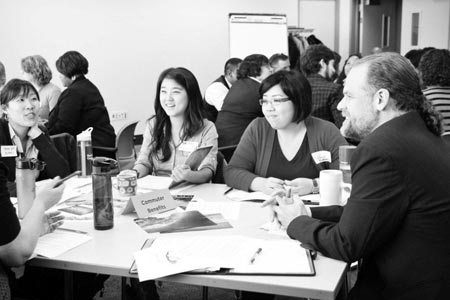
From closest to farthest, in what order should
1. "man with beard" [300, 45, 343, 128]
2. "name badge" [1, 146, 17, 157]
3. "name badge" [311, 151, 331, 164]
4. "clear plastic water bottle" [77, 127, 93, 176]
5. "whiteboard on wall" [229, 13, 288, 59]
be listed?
"name badge" [311, 151, 331, 164]
"name badge" [1, 146, 17, 157]
"clear plastic water bottle" [77, 127, 93, 176]
"man with beard" [300, 45, 343, 128]
"whiteboard on wall" [229, 13, 288, 59]

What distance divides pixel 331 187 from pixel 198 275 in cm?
85

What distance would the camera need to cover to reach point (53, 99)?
539 cm

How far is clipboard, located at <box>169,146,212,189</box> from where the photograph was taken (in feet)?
8.91

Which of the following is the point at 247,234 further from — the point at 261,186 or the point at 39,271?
the point at 39,271

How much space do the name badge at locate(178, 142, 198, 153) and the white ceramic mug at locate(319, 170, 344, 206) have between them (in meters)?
1.02

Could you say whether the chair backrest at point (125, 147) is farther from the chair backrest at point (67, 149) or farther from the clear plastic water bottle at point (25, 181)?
the clear plastic water bottle at point (25, 181)

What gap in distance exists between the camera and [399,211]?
146 cm

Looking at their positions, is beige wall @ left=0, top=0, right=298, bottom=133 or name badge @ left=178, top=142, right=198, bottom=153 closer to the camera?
name badge @ left=178, top=142, right=198, bottom=153

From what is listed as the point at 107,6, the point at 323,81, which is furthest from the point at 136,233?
the point at 107,6

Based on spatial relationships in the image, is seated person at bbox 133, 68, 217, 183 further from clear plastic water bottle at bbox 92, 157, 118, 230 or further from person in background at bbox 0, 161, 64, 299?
person in background at bbox 0, 161, 64, 299

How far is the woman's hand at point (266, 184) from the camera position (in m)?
2.47

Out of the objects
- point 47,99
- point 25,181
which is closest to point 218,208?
point 25,181

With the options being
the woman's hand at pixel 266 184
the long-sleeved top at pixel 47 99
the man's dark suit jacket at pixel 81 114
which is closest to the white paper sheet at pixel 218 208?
the woman's hand at pixel 266 184

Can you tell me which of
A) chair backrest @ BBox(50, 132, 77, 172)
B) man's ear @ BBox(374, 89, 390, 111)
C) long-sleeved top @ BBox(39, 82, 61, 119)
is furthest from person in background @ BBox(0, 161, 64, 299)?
long-sleeved top @ BBox(39, 82, 61, 119)
